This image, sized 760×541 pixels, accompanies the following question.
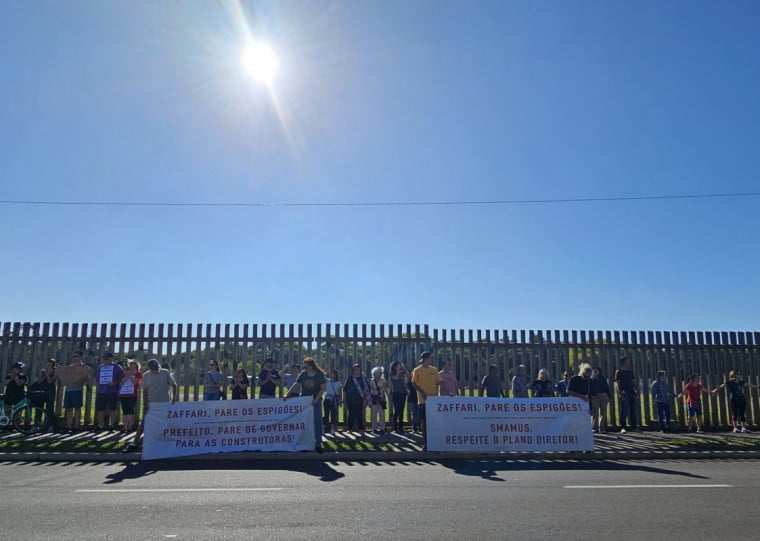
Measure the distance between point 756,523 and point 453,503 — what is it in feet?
10.3

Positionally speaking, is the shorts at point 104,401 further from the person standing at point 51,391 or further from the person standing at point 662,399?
the person standing at point 662,399

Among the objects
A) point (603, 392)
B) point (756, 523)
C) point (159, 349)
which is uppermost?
point (159, 349)

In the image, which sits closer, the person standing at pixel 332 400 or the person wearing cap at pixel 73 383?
the person wearing cap at pixel 73 383

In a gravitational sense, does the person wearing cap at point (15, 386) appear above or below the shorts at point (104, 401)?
above

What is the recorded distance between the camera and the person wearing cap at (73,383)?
1425 cm

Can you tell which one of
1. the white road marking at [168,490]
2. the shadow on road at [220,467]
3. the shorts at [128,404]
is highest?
the shorts at [128,404]

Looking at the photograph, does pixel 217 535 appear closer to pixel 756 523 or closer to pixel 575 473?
pixel 756 523

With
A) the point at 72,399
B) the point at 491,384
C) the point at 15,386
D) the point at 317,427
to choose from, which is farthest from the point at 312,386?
the point at 15,386

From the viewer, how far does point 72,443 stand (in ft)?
39.7

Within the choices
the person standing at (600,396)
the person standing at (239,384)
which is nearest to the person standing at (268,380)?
the person standing at (239,384)

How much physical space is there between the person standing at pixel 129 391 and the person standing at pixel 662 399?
40.9ft

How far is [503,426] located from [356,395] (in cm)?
408

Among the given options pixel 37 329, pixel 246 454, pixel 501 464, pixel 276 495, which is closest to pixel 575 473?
pixel 501 464

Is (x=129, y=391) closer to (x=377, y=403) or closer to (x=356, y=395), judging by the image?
(x=356, y=395)
